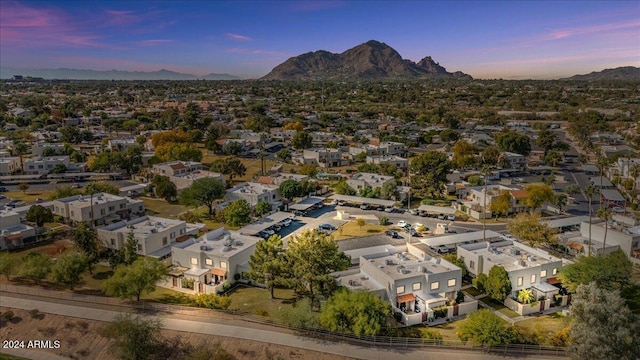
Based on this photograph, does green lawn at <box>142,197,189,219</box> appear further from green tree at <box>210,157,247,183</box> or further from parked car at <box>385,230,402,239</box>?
parked car at <box>385,230,402,239</box>

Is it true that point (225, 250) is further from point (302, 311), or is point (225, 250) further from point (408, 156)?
point (408, 156)

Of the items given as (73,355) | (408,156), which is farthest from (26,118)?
(73,355)

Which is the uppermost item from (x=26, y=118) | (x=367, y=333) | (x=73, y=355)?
(x=26, y=118)

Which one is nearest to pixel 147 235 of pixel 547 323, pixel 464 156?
pixel 547 323

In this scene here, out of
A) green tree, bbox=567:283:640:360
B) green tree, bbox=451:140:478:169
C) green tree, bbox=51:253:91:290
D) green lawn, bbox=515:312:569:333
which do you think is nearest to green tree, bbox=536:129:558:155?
green tree, bbox=451:140:478:169

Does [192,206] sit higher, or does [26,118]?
[26,118]

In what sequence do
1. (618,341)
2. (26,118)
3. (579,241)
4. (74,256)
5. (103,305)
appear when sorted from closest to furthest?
(618,341)
(103,305)
(74,256)
(579,241)
(26,118)

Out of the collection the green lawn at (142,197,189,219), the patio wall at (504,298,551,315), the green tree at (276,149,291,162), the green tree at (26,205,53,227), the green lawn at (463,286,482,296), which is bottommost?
the green lawn at (463,286,482,296)
